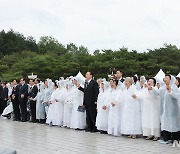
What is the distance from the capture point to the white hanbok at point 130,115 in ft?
29.9

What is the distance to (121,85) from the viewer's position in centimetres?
977

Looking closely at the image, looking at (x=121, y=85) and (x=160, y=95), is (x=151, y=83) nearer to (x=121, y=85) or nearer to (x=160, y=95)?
(x=160, y=95)

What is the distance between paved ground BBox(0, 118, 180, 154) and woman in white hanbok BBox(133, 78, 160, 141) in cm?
33

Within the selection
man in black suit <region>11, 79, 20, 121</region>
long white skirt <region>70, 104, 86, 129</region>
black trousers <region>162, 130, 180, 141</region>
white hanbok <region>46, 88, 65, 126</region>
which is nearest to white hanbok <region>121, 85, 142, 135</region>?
black trousers <region>162, 130, 180, 141</region>

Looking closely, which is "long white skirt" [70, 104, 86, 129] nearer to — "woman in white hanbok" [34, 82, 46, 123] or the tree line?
"woman in white hanbok" [34, 82, 46, 123]

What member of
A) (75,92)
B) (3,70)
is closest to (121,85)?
(75,92)

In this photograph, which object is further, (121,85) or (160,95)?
(121,85)

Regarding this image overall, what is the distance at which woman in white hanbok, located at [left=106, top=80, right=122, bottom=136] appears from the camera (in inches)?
373

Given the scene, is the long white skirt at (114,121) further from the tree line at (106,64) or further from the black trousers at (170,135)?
the tree line at (106,64)

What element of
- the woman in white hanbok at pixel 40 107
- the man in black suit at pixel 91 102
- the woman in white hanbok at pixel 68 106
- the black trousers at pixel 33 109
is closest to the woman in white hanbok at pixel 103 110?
the man in black suit at pixel 91 102

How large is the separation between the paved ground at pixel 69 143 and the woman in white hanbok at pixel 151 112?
0.33 meters

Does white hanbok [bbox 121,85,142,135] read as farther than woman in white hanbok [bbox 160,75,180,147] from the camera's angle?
Yes

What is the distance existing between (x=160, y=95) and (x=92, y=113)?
2.87 metres

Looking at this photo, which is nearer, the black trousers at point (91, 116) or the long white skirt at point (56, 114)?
the black trousers at point (91, 116)
